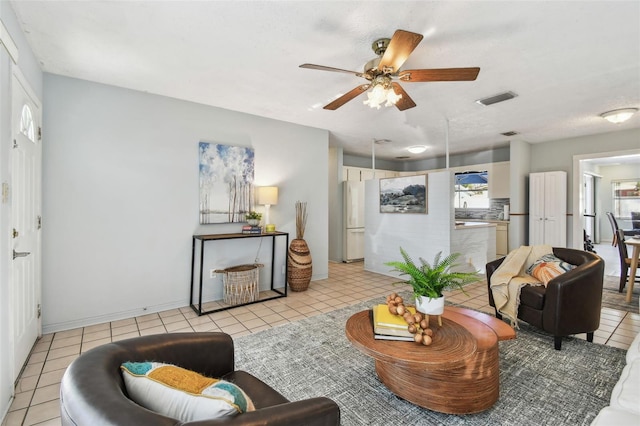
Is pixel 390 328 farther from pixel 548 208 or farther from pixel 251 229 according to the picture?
pixel 548 208

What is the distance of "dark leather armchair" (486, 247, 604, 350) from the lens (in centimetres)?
246

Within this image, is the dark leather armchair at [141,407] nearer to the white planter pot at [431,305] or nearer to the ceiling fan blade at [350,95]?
the white planter pot at [431,305]

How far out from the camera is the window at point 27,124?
7.48 feet

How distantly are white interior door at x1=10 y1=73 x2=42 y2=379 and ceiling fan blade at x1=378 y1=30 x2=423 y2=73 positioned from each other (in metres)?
2.54

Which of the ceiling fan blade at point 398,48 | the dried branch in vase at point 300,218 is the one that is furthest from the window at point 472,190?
the ceiling fan blade at point 398,48

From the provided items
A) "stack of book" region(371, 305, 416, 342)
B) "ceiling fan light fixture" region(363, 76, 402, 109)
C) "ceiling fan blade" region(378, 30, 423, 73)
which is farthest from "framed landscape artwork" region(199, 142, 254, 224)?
"stack of book" region(371, 305, 416, 342)

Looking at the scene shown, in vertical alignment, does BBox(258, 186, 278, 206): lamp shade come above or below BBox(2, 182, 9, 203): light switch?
above

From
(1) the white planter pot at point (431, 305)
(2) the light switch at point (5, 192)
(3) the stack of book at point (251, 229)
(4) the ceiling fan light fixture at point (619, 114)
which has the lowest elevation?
(1) the white planter pot at point (431, 305)

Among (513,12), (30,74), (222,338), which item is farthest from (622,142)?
(30,74)

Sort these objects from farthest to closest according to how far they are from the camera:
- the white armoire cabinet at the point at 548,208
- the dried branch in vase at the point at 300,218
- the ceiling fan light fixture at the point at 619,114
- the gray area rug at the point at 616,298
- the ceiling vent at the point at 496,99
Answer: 1. the white armoire cabinet at the point at 548,208
2. the dried branch in vase at the point at 300,218
3. the ceiling fan light fixture at the point at 619,114
4. the gray area rug at the point at 616,298
5. the ceiling vent at the point at 496,99

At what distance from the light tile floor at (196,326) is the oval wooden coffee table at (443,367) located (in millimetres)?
1112

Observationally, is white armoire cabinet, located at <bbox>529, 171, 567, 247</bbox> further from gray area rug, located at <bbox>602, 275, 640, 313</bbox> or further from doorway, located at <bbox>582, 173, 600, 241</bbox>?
doorway, located at <bbox>582, 173, 600, 241</bbox>

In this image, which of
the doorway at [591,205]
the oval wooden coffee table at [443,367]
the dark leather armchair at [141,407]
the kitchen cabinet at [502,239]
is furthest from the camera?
the doorway at [591,205]

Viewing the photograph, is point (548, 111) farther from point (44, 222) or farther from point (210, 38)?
point (44, 222)
